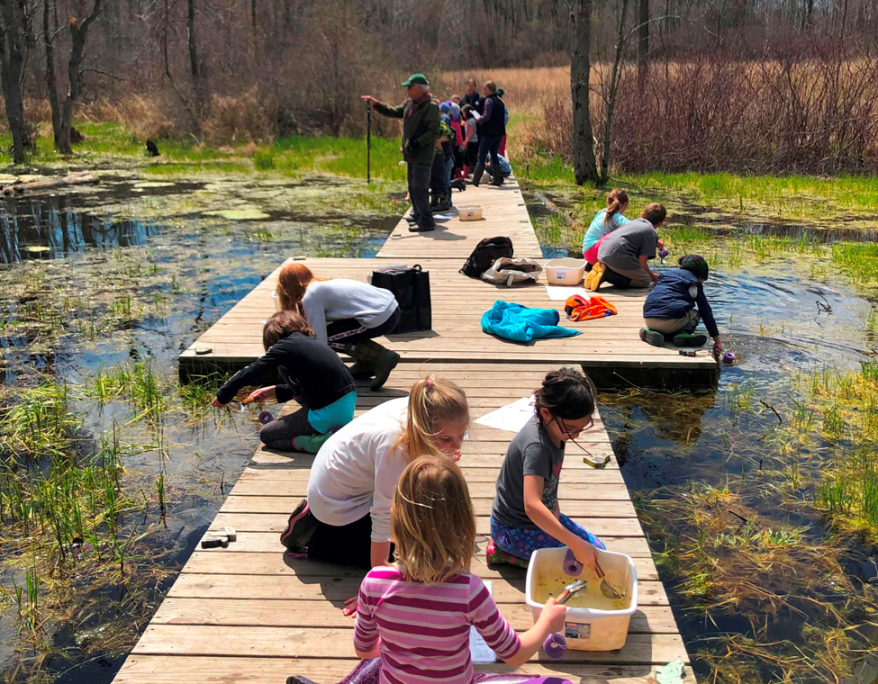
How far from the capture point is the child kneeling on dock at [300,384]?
3.63m

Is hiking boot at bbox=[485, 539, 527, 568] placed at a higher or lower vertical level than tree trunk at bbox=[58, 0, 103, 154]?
lower

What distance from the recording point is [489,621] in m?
1.94

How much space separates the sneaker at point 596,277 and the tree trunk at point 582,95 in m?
6.92

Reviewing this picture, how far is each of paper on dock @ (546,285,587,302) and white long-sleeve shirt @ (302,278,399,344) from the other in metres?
2.19

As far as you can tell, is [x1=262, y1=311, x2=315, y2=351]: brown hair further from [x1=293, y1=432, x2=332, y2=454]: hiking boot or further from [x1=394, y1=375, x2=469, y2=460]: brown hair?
[x1=394, y1=375, x2=469, y2=460]: brown hair

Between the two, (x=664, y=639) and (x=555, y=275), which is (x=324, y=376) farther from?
(x=555, y=275)

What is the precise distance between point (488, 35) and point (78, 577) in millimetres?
43168

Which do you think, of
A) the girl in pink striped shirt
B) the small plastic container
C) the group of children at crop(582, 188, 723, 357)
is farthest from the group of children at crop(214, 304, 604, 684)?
the small plastic container

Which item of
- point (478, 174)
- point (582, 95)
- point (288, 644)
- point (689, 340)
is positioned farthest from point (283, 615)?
point (582, 95)

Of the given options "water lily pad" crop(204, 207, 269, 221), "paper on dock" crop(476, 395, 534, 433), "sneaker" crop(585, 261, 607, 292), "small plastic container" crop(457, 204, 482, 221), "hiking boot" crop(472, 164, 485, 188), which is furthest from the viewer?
"hiking boot" crop(472, 164, 485, 188)

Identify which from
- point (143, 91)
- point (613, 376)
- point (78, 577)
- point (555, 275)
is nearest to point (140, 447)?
point (78, 577)

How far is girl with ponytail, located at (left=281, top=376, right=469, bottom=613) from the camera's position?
2396 millimetres

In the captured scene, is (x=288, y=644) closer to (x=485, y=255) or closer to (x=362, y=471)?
(x=362, y=471)

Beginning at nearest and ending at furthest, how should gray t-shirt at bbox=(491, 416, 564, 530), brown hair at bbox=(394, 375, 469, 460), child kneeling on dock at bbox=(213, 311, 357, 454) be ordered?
brown hair at bbox=(394, 375, 469, 460)
gray t-shirt at bbox=(491, 416, 564, 530)
child kneeling on dock at bbox=(213, 311, 357, 454)
